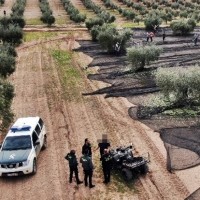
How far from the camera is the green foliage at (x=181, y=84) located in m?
26.7

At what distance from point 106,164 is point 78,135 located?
6.01 meters

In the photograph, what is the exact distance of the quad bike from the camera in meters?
18.2

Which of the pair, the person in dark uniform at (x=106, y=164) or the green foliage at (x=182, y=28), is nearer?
the person in dark uniform at (x=106, y=164)

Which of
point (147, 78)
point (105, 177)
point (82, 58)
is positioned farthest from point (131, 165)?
point (82, 58)

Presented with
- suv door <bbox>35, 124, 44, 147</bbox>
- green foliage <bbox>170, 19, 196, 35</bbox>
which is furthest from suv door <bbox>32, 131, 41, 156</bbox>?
green foliage <bbox>170, 19, 196, 35</bbox>

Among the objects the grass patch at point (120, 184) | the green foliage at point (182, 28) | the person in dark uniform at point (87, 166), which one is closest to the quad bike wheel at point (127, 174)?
the grass patch at point (120, 184)

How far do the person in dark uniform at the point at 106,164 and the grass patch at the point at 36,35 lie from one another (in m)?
38.0

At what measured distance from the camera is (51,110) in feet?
90.8

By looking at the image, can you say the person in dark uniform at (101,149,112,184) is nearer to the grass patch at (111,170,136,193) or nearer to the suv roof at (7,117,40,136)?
the grass patch at (111,170,136,193)

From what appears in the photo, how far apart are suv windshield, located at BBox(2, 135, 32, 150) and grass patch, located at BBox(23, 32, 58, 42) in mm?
35060

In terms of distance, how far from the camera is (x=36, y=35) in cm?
5691

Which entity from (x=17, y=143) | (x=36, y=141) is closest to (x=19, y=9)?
(x=36, y=141)

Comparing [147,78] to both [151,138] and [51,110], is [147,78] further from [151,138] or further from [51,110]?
[151,138]

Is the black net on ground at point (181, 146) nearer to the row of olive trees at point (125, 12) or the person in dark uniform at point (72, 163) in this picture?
the person in dark uniform at point (72, 163)
